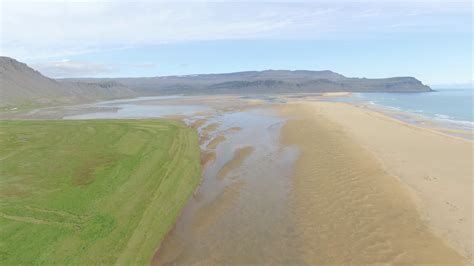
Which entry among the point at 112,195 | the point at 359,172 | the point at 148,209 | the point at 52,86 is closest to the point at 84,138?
the point at 112,195

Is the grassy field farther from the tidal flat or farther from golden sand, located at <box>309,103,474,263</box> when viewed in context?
golden sand, located at <box>309,103,474,263</box>

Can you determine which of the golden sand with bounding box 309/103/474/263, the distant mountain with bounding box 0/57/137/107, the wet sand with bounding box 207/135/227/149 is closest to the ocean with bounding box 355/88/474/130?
the golden sand with bounding box 309/103/474/263

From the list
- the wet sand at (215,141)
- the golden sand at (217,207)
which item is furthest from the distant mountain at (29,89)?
the golden sand at (217,207)

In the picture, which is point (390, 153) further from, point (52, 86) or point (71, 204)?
point (52, 86)

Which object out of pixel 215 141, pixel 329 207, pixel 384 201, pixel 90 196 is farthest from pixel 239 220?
pixel 215 141

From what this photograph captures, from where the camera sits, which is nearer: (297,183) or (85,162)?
(297,183)

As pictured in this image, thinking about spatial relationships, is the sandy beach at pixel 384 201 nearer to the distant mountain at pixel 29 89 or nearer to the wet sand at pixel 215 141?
the wet sand at pixel 215 141

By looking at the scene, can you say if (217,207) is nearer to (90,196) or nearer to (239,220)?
(239,220)

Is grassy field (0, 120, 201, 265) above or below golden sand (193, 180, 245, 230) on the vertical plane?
above
